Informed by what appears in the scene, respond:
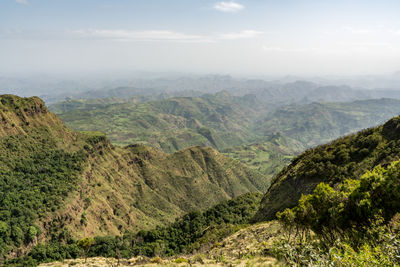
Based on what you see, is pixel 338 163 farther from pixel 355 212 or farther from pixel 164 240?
pixel 164 240

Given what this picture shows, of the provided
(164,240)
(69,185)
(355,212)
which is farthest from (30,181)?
(355,212)

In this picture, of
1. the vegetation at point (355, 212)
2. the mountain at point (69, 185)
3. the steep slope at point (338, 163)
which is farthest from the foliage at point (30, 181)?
the vegetation at point (355, 212)

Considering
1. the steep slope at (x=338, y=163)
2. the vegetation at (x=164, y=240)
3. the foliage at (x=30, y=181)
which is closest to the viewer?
Result: the steep slope at (x=338, y=163)

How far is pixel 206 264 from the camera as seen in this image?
30406mm

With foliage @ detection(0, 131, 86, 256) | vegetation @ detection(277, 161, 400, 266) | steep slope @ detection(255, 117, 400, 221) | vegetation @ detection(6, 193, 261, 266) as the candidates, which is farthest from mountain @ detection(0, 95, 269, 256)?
A: vegetation @ detection(277, 161, 400, 266)

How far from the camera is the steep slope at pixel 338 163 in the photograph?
46.0m

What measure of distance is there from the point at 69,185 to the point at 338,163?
112 metres

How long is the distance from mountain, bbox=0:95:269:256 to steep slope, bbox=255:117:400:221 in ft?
260

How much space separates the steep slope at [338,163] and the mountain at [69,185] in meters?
79.4

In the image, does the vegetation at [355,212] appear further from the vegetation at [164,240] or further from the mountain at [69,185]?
the mountain at [69,185]

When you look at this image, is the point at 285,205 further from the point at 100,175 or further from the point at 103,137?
the point at 103,137

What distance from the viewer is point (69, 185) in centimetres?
10031

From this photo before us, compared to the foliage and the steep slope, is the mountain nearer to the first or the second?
the foliage

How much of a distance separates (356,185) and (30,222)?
98.7 m
